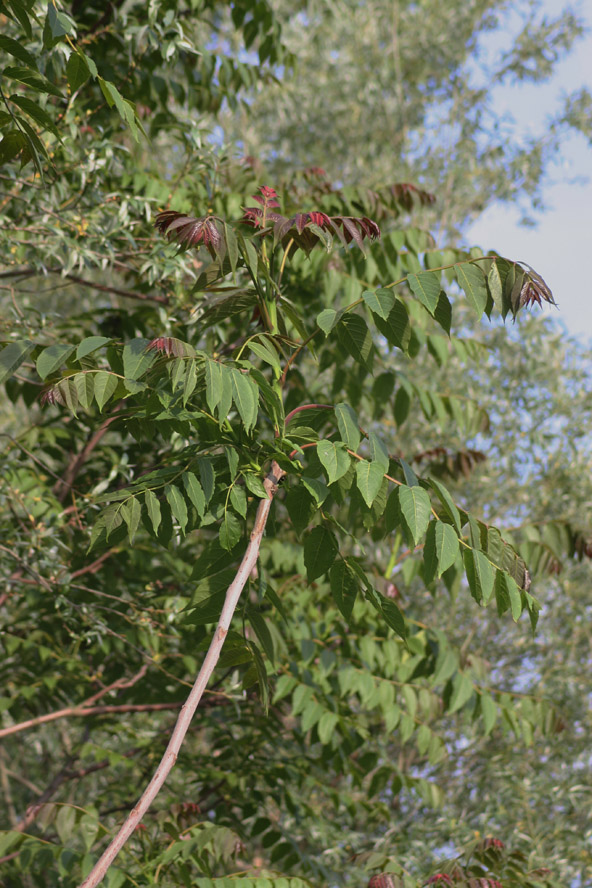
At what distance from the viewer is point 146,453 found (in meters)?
3.89

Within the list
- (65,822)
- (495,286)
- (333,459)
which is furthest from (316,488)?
(65,822)

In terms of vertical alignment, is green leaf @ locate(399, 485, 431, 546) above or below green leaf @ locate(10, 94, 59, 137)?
below

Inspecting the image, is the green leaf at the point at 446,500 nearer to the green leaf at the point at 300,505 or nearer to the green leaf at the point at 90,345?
the green leaf at the point at 300,505

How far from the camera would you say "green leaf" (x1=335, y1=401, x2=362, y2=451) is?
1.80 metres

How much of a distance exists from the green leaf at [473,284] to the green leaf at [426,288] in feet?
0.18

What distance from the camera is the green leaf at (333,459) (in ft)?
5.60

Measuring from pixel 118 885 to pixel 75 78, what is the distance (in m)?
2.23

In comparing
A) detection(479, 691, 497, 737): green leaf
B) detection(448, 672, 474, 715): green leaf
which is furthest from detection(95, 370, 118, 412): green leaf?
detection(479, 691, 497, 737): green leaf

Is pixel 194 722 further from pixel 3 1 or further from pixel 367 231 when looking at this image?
pixel 3 1

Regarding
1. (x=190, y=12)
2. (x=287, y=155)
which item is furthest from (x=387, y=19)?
(x=190, y=12)

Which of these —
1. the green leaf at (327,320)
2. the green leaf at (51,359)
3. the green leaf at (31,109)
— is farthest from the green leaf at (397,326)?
the green leaf at (31,109)

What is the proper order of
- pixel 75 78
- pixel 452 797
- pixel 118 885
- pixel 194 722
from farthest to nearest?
1. pixel 452 797
2. pixel 194 722
3. pixel 118 885
4. pixel 75 78

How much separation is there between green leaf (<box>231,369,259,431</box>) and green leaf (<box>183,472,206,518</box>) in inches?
7.3

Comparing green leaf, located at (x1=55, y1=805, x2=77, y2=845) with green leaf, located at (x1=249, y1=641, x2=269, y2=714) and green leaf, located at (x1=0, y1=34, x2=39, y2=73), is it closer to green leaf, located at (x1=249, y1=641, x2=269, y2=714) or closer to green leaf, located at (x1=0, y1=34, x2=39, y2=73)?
green leaf, located at (x1=249, y1=641, x2=269, y2=714)
